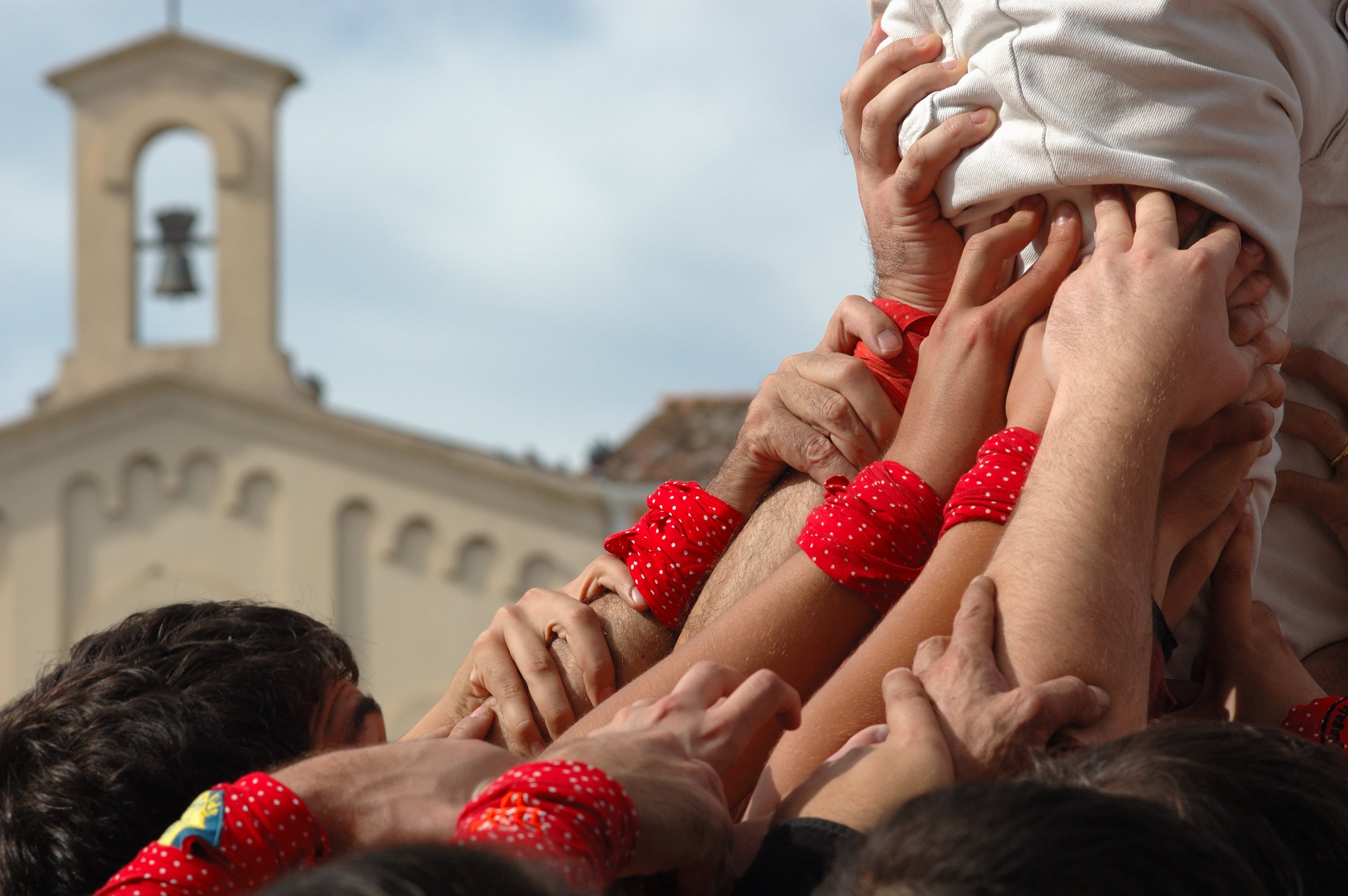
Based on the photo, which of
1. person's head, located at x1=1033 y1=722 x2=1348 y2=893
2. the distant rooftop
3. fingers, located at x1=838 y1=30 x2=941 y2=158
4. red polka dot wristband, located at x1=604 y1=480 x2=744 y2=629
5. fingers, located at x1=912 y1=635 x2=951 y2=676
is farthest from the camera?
the distant rooftop

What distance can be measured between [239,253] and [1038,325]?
541 inches

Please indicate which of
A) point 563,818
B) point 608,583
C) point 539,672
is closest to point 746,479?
point 608,583

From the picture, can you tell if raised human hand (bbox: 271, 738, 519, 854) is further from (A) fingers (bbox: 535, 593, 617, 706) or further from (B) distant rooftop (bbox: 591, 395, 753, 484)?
(B) distant rooftop (bbox: 591, 395, 753, 484)

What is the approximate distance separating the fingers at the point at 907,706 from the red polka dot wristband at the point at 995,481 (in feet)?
0.77

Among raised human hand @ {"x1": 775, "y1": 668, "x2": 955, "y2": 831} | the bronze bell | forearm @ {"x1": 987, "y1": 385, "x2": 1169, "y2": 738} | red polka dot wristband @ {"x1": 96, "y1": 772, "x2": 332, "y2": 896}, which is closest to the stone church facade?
the bronze bell

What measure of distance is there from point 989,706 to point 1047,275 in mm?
576

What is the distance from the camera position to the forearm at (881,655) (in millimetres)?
1463

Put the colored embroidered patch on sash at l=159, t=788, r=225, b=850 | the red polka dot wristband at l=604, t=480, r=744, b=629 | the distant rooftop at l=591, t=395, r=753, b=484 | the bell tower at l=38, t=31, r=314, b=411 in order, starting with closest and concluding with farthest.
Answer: the colored embroidered patch on sash at l=159, t=788, r=225, b=850
the red polka dot wristband at l=604, t=480, r=744, b=629
the distant rooftop at l=591, t=395, r=753, b=484
the bell tower at l=38, t=31, r=314, b=411

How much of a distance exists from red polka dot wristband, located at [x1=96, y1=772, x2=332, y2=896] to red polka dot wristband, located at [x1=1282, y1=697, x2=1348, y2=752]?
0.99 metres

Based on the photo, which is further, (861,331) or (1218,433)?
(861,331)

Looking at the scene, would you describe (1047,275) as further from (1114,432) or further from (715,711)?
(715,711)

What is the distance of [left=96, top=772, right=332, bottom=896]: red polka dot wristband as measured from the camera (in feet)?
3.73

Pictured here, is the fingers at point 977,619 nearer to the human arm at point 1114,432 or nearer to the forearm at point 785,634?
the human arm at point 1114,432

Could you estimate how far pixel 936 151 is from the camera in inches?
67.5
